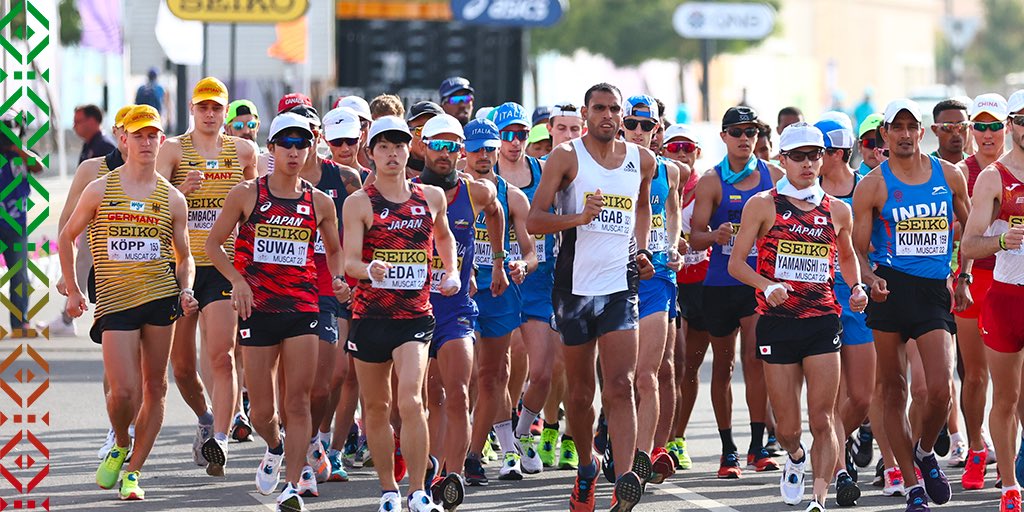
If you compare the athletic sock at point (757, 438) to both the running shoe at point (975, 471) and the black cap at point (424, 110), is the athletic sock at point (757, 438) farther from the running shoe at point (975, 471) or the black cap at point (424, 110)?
the black cap at point (424, 110)

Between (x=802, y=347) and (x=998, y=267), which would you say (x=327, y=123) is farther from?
(x=998, y=267)

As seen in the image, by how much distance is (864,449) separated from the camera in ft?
40.7

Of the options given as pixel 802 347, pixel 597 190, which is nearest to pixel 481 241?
pixel 597 190

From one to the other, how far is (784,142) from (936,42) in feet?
332

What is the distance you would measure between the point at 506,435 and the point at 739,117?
2467 millimetres

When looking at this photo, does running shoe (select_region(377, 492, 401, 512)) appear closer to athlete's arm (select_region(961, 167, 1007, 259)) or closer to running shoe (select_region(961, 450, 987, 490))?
athlete's arm (select_region(961, 167, 1007, 259))

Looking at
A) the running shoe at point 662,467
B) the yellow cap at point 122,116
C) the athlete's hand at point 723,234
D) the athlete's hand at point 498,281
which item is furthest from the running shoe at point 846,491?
the yellow cap at point 122,116

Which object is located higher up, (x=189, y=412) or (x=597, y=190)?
(x=597, y=190)

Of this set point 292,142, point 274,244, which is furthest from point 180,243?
point 292,142

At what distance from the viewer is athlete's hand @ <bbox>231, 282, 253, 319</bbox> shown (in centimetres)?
1002

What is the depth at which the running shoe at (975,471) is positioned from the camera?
11.3 m

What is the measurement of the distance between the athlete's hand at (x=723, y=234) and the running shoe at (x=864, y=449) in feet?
5.82

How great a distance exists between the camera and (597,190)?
10203 mm

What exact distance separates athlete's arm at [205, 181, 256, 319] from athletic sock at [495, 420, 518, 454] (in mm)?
2328
